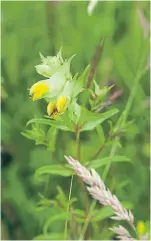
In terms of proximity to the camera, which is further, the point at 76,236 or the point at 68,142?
the point at 68,142

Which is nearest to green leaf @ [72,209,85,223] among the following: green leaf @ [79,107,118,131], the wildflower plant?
the wildflower plant

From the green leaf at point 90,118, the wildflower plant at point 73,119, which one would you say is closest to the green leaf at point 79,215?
the wildflower plant at point 73,119

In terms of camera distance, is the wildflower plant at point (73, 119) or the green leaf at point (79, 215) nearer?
the wildflower plant at point (73, 119)

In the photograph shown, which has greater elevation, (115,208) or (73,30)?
(73,30)

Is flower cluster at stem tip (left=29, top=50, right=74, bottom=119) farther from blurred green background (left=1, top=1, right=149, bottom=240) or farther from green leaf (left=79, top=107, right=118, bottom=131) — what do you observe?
blurred green background (left=1, top=1, right=149, bottom=240)

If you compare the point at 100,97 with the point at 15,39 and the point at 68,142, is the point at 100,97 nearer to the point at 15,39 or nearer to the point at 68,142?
the point at 68,142

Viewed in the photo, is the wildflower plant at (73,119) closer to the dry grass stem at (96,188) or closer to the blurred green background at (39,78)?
the dry grass stem at (96,188)

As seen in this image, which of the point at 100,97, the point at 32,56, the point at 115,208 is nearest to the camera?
the point at 115,208

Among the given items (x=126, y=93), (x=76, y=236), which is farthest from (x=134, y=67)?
(x=76, y=236)

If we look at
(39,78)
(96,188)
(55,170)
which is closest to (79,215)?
(55,170)
